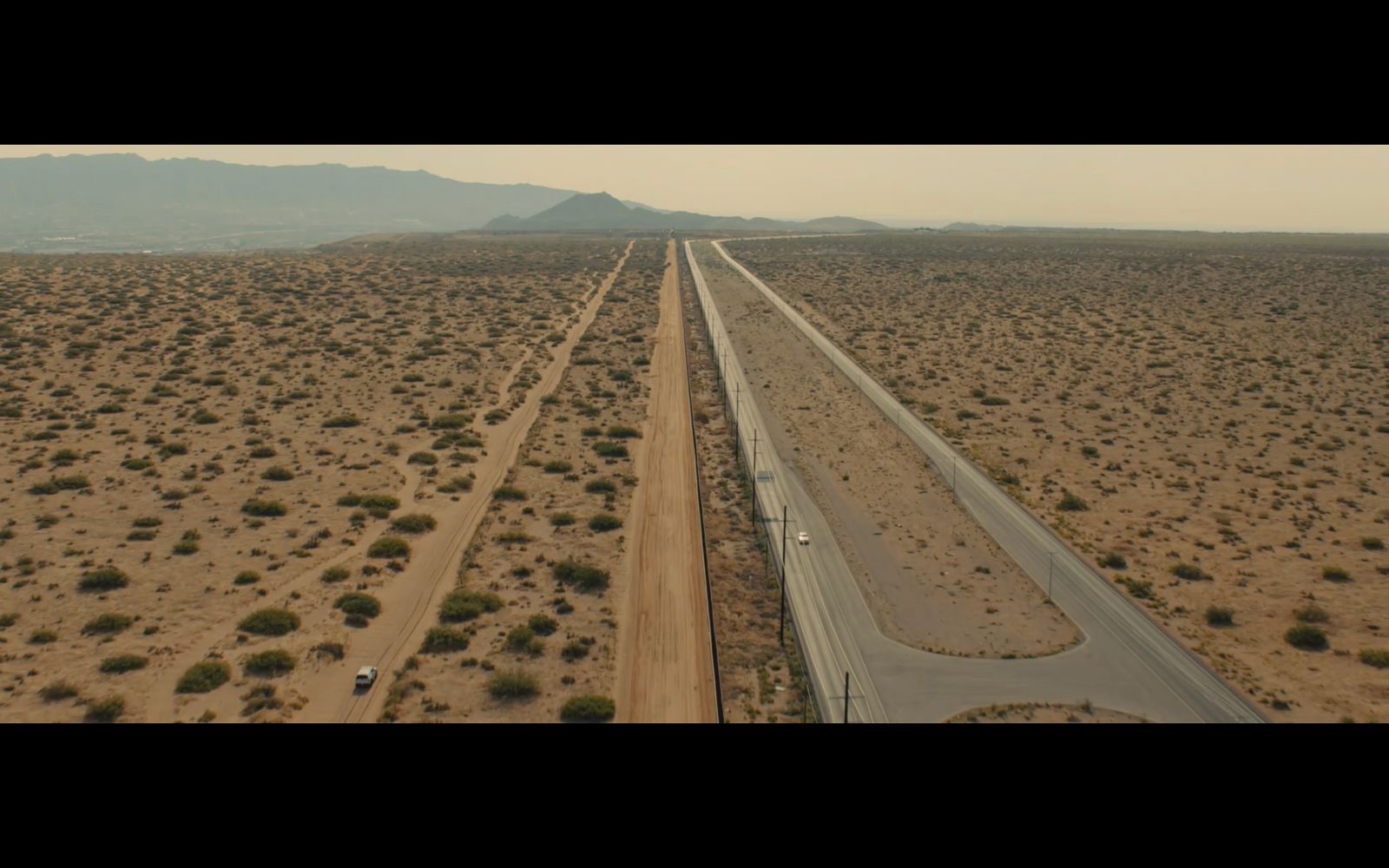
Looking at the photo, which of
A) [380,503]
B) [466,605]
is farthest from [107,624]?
[380,503]

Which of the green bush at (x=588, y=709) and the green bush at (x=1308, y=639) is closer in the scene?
the green bush at (x=588, y=709)

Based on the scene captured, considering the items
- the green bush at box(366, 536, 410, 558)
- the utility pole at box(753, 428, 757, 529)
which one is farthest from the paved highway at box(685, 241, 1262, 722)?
the green bush at box(366, 536, 410, 558)

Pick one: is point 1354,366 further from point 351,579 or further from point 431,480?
point 351,579

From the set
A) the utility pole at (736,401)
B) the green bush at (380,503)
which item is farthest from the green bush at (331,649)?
the utility pole at (736,401)

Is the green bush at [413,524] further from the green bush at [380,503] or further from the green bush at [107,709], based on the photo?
the green bush at [107,709]

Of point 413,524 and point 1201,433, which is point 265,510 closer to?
point 413,524

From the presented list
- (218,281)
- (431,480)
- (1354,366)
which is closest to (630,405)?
(431,480)
